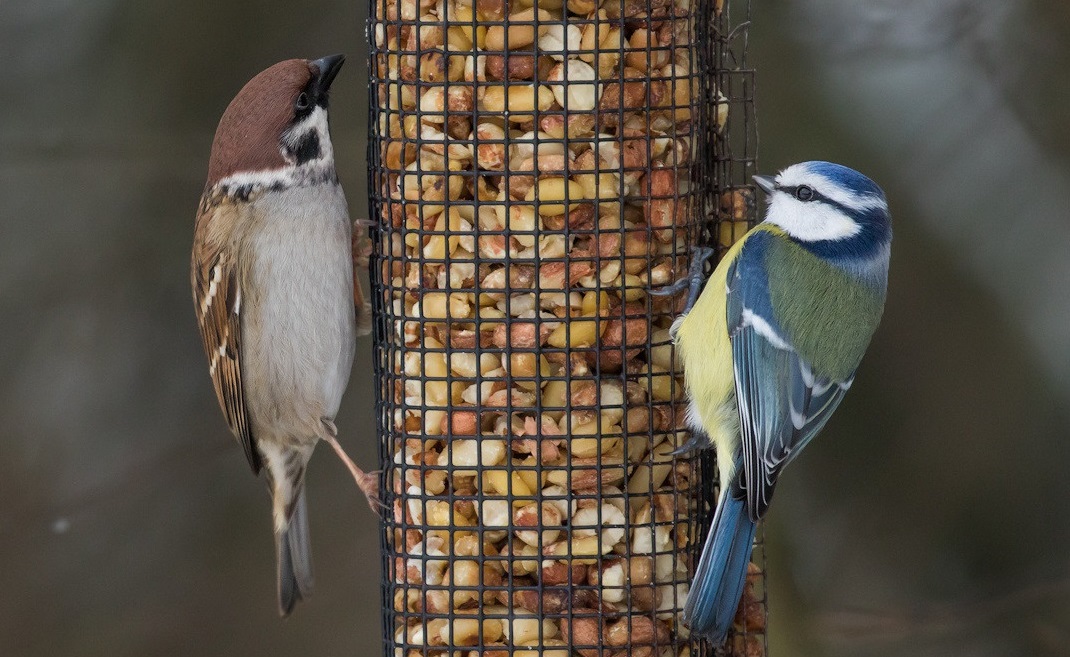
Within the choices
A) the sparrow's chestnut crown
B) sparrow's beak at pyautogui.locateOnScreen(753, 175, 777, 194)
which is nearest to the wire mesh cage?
sparrow's beak at pyautogui.locateOnScreen(753, 175, 777, 194)

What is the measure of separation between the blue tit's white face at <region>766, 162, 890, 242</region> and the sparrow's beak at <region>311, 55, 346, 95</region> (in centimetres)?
137

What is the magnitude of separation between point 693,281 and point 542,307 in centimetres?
45

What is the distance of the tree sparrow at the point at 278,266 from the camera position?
14.4 ft

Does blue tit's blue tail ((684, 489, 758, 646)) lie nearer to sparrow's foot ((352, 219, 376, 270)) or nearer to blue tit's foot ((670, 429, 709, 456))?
blue tit's foot ((670, 429, 709, 456))

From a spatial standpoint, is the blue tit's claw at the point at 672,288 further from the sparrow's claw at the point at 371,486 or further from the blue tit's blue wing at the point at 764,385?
the sparrow's claw at the point at 371,486

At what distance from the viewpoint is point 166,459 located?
5828 millimetres

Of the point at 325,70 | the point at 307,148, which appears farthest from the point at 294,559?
the point at 325,70

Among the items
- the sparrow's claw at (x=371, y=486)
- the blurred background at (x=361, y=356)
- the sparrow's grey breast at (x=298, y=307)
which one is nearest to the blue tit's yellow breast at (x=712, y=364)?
the sparrow's claw at (x=371, y=486)

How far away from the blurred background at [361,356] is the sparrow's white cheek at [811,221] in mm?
895

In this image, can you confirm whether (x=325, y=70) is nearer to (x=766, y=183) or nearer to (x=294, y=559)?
(x=766, y=183)

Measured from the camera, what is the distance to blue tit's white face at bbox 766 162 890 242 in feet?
13.7

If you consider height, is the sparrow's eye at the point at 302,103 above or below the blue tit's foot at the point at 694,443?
above

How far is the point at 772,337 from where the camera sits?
4098mm

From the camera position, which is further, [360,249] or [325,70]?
[360,249]
